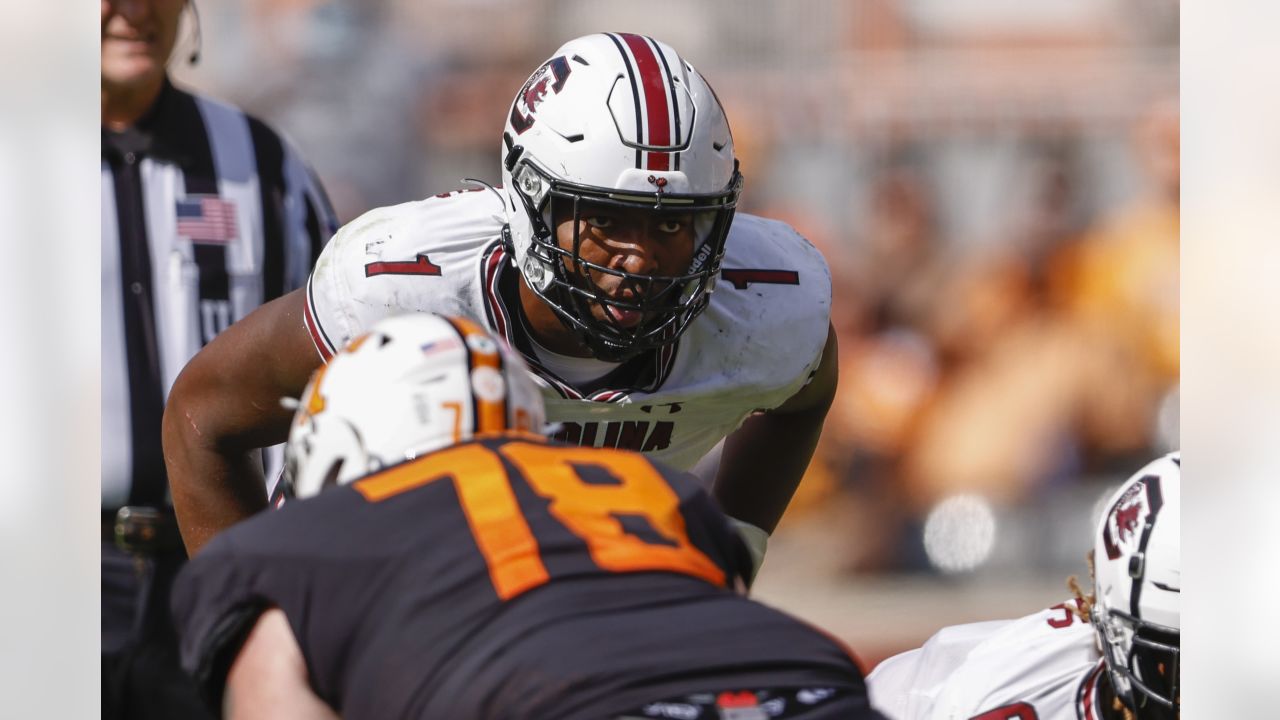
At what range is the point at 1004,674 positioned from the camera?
7.43ft

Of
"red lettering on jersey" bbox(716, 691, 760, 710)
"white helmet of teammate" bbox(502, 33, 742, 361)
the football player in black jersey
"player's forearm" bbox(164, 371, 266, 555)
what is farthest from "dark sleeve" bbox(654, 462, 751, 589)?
"player's forearm" bbox(164, 371, 266, 555)

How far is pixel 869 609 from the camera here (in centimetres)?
377

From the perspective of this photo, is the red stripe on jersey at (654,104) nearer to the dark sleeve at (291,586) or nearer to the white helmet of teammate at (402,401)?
the white helmet of teammate at (402,401)

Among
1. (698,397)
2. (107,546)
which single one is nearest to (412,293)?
(698,397)

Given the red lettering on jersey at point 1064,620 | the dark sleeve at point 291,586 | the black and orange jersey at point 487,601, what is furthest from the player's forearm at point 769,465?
the dark sleeve at point 291,586

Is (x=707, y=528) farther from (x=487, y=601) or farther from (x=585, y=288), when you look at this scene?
(x=585, y=288)

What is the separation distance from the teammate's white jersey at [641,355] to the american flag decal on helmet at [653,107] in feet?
0.92

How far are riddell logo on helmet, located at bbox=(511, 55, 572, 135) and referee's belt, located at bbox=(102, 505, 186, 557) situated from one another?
1.37 meters

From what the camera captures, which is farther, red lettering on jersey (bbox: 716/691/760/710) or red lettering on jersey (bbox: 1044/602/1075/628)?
red lettering on jersey (bbox: 1044/602/1075/628)

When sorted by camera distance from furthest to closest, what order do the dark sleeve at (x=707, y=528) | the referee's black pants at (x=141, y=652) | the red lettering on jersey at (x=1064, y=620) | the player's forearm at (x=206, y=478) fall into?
1. the referee's black pants at (x=141, y=652)
2. the red lettering on jersey at (x=1064, y=620)
3. the player's forearm at (x=206, y=478)
4. the dark sleeve at (x=707, y=528)

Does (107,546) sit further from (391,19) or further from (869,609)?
(869,609)

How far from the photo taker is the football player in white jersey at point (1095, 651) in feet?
6.90

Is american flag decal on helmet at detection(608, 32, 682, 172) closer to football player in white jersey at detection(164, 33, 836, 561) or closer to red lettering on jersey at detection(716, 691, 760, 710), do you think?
football player in white jersey at detection(164, 33, 836, 561)

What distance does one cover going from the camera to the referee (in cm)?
320
